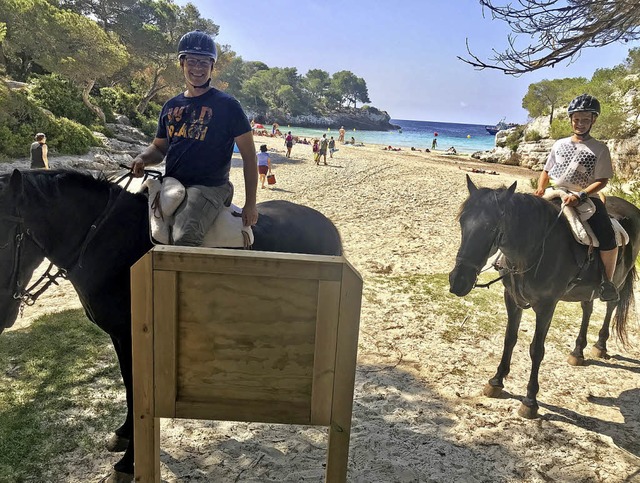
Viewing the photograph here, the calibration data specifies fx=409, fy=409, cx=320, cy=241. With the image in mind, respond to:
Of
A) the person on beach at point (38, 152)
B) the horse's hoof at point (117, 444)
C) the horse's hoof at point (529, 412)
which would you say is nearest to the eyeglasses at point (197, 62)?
the horse's hoof at point (117, 444)

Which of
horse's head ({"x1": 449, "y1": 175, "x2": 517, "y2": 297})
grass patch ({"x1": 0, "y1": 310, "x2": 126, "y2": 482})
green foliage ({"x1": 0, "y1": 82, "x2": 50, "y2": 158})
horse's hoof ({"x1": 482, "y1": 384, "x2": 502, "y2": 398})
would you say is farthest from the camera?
green foliage ({"x1": 0, "y1": 82, "x2": 50, "y2": 158})

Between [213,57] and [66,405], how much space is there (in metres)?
3.44

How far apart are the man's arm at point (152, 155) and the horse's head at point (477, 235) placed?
279 cm

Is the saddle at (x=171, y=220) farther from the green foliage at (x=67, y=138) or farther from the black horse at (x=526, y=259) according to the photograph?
the green foliage at (x=67, y=138)

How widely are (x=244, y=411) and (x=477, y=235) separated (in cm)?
276

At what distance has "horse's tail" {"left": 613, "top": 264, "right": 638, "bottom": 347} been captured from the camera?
539 centimetres

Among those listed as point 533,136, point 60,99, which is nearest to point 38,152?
point 60,99

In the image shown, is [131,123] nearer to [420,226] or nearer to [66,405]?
[420,226]

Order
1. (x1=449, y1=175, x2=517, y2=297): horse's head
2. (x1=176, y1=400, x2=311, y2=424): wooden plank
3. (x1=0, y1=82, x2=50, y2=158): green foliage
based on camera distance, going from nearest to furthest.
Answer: (x1=176, y1=400, x2=311, y2=424): wooden plank
(x1=449, y1=175, x2=517, y2=297): horse's head
(x1=0, y1=82, x2=50, y2=158): green foliage

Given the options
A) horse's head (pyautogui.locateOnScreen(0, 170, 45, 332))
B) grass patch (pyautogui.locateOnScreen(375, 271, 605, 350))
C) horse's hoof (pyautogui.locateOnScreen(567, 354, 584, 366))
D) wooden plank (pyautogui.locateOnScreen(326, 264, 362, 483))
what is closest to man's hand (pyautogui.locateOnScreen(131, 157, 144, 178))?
horse's head (pyautogui.locateOnScreen(0, 170, 45, 332))

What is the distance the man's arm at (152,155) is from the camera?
3370mm

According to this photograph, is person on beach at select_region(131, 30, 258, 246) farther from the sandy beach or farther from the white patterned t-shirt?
the white patterned t-shirt

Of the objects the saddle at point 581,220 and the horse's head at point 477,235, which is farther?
the saddle at point 581,220

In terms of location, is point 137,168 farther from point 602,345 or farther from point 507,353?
point 602,345
